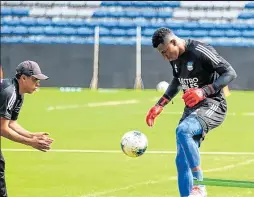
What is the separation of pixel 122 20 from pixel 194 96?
78.9 feet

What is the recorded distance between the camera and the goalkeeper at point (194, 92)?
9.86m

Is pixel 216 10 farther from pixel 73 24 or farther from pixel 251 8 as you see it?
pixel 73 24

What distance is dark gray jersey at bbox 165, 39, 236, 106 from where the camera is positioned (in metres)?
10.1

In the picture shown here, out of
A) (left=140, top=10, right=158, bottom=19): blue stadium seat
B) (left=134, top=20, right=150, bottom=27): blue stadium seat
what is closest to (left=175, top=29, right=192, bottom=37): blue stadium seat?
(left=134, top=20, right=150, bottom=27): blue stadium seat

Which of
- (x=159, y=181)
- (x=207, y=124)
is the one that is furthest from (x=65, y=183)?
(x=207, y=124)

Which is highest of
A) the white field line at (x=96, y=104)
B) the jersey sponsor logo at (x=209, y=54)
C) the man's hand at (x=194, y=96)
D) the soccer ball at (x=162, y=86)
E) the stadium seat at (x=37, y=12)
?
the jersey sponsor logo at (x=209, y=54)

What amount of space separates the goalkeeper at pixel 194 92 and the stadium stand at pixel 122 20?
70.5 feet

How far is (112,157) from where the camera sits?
14.4 metres

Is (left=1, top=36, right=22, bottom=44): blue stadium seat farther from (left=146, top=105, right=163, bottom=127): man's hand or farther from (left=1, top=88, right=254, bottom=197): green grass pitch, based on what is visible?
(left=146, top=105, right=163, bottom=127): man's hand

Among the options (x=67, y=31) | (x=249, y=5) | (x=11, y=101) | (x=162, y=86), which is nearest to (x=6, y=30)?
(x=67, y=31)

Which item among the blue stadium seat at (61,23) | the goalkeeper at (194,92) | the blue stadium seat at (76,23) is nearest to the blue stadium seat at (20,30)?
the blue stadium seat at (61,23)

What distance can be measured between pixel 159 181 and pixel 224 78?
8.71 ft

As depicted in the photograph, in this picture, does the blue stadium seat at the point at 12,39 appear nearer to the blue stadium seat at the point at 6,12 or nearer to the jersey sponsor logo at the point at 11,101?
the blue stadium seat at the point at 6,12

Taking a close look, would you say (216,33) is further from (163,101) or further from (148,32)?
(163,101)
